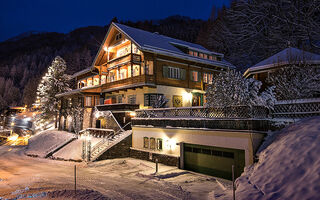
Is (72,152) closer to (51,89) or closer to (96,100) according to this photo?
(96,100)

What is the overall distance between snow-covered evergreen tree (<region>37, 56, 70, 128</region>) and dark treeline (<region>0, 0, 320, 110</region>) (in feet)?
81.5

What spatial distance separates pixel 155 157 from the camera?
66.2 feet

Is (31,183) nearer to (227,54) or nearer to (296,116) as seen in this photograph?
(296,116)

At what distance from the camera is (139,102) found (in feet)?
95.3

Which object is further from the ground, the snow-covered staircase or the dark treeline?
the dark treeline

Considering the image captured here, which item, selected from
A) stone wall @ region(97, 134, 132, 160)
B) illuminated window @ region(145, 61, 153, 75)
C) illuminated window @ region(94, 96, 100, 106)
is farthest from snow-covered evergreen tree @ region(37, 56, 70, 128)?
stone wall @ region(97, 134, 132, 160)

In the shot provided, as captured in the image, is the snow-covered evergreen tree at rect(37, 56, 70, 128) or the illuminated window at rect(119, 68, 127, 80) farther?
the snow-covered evergreen tree at rect(37, 56, 70, 128)

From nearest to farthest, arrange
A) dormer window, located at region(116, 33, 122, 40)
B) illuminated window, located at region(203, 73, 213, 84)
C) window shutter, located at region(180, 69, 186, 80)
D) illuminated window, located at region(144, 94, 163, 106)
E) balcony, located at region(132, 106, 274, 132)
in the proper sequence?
balcony, located at region(132, 106, 274, 132) < illuminated window, located at region(144, 94, 163, 106) < window shutter, located at region(180, 69, 186, 80) < dormer window, located at region(116, 33, 122, 40) < illuminated window, located at region(203, 73, 213, 84)

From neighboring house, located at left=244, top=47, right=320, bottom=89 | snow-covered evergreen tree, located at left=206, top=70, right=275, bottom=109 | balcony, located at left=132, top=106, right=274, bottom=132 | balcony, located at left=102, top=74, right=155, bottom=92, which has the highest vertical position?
neighboring house, located at left=244, top=47, right=320, bottom=89

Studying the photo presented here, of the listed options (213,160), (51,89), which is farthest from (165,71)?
(51,89)

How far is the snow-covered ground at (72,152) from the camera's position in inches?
942

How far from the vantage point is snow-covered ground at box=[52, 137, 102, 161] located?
23916 millimetres

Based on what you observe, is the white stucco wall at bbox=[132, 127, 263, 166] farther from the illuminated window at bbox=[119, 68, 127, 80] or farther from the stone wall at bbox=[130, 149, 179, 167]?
the illuminated window at bbox=[119, 68, 127, 80]

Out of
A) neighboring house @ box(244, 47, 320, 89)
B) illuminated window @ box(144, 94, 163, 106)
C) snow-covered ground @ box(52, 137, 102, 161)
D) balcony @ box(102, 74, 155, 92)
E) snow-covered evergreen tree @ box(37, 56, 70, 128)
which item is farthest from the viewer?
snow-covered evergreen tree @ box(37, 56, 70, 128)
